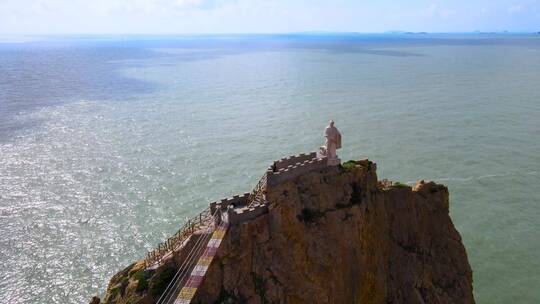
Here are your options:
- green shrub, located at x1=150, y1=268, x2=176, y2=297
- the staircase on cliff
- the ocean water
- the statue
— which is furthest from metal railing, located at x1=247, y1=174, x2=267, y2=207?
the ocean water

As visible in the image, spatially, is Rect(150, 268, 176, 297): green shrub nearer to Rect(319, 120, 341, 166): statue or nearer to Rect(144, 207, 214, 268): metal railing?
Rect(144, 207, 214, 268): metal railing

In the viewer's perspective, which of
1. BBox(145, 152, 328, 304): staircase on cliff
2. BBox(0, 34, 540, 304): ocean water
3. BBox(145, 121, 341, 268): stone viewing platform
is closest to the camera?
BBox(145, 152, 328, 304): staircase on cliff

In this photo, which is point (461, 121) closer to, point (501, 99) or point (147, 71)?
point (501, 99)

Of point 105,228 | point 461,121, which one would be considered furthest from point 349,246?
point 461,121

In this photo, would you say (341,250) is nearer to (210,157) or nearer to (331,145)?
(331,145)

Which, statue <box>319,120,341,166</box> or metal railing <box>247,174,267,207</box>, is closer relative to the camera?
metal railing <box>247,174,267,207</box>

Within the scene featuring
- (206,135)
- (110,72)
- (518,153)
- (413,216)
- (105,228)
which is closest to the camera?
(413,216)

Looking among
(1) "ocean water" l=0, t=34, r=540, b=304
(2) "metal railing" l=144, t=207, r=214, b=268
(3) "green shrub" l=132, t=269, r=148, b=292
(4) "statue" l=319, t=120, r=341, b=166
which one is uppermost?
(4) "statue" l=319, t=120, r=341, b=166
